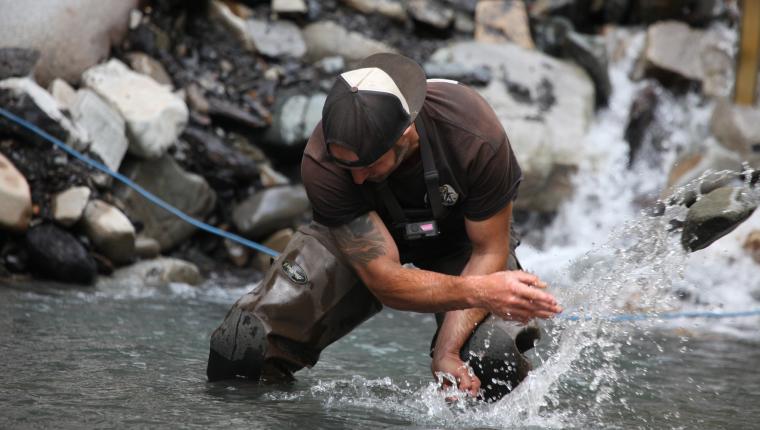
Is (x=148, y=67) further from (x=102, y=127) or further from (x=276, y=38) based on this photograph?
(x=276, y=38)

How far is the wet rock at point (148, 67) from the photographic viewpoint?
8508mm

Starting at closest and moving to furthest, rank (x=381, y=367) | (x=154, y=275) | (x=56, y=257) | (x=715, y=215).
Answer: (x=715, y=215) → (x=381, y=367) → (x=56, y=257) → (x=154, y=275)

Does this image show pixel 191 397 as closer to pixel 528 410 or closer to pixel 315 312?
pixel 315 312

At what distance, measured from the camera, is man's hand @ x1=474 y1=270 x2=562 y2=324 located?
3010 mm

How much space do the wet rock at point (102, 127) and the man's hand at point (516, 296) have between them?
15.7 ft

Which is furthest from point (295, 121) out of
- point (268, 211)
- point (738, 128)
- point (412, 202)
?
point (412, 202)

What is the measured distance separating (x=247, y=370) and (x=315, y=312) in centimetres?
37

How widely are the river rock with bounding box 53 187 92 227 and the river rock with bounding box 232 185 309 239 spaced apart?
5.02 ft

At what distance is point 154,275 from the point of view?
7199 millimetres

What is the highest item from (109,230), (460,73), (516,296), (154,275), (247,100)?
(516,296)

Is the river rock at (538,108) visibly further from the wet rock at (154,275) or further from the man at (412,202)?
the man at (412,202)

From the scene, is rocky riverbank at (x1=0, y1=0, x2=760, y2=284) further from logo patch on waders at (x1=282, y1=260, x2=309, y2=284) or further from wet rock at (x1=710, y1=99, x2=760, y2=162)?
logo patch on waders at (x1=282, y1=260, x2=309, y2=284)

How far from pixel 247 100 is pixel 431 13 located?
2863 mm

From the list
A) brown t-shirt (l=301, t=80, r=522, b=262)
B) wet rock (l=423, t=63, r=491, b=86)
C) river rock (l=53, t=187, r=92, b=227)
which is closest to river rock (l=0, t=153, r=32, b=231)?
river rock (l=53, t=187, r=92, b=227)
